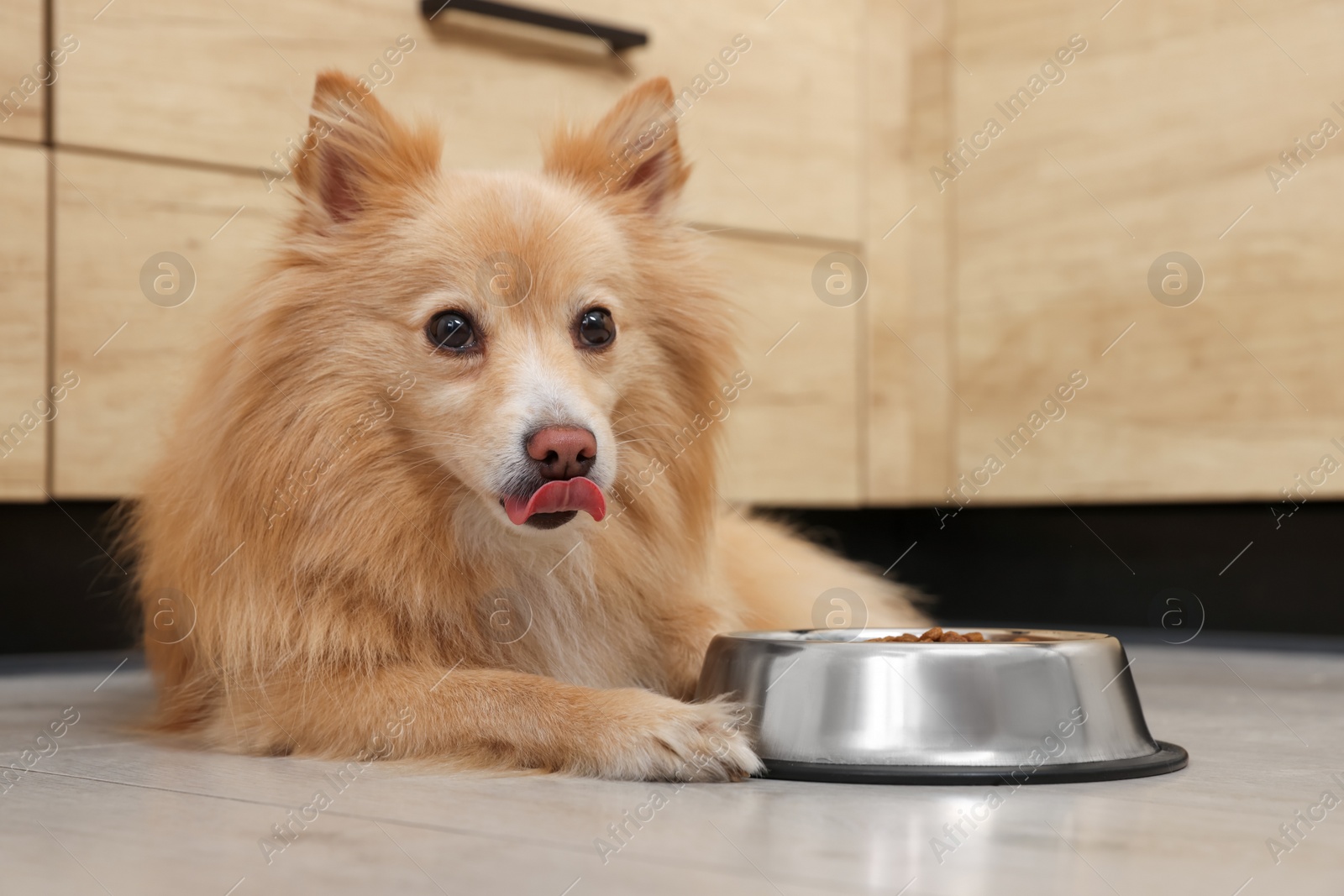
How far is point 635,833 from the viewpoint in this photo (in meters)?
1.39

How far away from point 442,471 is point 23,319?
3.94ft

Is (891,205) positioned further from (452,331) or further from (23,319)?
(23,319)

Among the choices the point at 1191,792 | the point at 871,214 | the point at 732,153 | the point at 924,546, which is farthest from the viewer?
the point at 924,546

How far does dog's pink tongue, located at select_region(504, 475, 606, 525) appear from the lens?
1909 mm

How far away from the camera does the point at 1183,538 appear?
365cm

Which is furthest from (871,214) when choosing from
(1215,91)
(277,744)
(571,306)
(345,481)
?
(277,744)

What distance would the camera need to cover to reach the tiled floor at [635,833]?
1.18 m

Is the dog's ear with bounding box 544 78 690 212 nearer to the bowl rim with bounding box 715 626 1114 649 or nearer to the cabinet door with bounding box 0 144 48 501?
the bowl rim with bounding box 715 626 1114 649

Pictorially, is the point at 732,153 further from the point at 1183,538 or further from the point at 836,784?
the point at 836,784

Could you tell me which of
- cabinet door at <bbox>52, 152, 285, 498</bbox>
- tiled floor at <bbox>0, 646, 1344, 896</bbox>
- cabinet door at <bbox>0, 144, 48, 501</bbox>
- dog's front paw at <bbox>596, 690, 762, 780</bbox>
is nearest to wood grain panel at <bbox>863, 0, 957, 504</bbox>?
cabinet door at <bbox>52, 152, 285, 498</bbox>

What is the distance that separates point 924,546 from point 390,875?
3.19m

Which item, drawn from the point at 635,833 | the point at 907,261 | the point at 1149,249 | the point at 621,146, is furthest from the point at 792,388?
the point at 635,833

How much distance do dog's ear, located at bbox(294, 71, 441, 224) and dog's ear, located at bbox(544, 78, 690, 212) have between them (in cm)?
24

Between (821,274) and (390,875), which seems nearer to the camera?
(390,875)
